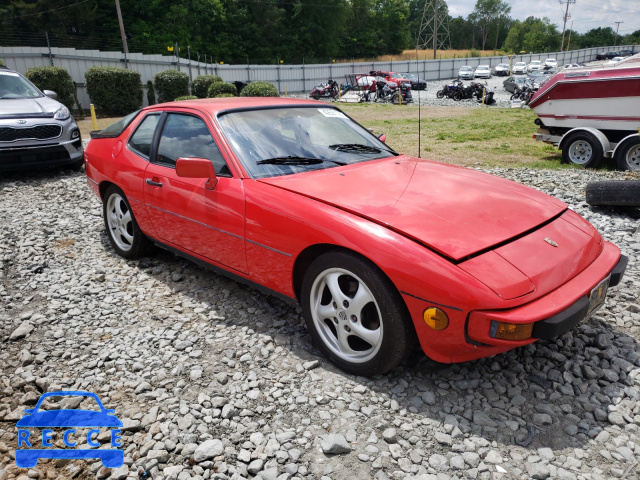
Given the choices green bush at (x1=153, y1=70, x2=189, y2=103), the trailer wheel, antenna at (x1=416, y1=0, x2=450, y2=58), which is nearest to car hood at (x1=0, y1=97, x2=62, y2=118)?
the trailer wheel

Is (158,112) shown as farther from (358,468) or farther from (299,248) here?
(358,468)

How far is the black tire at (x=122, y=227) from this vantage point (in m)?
4.43

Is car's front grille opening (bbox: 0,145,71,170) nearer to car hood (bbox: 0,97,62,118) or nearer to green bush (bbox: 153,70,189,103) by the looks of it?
car hood (bbox: 0,97,62,118)

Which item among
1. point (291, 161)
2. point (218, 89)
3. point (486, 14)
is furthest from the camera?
point (486, 14)

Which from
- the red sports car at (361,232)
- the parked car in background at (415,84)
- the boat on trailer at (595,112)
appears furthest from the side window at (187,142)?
the parked car in background at (415,84)

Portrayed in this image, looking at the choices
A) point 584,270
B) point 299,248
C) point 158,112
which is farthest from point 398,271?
point 158,112

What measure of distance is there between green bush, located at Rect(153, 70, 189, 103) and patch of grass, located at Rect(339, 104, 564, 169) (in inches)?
340

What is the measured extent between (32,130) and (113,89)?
45.4 ft

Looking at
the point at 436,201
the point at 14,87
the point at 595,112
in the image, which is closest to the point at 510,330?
the point at 436,201

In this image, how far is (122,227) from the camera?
15.1 feet

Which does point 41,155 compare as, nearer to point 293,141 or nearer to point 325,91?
point 293,141

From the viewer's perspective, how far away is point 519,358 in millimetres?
2900

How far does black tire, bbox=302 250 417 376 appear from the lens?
2428mm

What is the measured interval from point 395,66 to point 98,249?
4878 cm
